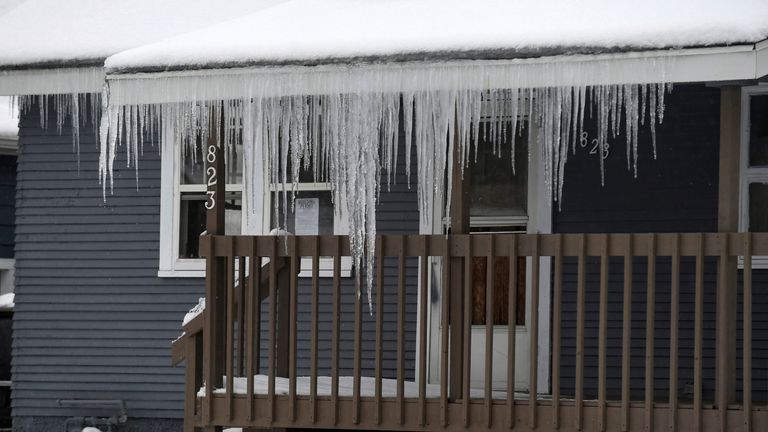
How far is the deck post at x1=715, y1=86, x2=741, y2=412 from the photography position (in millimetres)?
7820

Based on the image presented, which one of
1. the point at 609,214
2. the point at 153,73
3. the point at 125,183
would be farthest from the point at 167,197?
the point at 609,214

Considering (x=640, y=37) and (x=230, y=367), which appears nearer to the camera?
(x=640, y=37)

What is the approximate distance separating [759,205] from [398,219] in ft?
10.2

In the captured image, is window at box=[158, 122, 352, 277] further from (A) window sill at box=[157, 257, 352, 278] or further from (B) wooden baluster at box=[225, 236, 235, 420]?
(B) wooden baluster at box=[225, 236, 235, 420]

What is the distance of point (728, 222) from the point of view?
26.2 ft

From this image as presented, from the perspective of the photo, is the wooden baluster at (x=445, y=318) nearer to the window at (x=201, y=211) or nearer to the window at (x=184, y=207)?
the window at (x=201, y=211)

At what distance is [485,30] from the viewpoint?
26.0ft

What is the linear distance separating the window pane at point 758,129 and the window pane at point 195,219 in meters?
4.64

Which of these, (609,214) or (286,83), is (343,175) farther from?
(609,214)

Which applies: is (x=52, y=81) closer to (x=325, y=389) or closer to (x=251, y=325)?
(x=251, y=325)

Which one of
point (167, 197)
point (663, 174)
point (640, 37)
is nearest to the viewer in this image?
point (640, 37)

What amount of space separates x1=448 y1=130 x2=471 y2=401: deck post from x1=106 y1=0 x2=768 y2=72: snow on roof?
82 centimetres

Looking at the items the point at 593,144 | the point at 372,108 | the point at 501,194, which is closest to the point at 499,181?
the point at 501,194

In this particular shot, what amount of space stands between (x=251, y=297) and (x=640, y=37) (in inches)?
123
